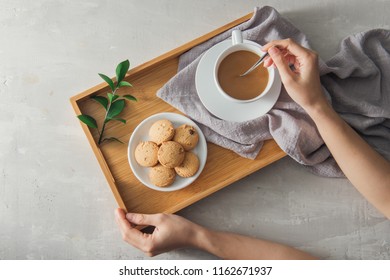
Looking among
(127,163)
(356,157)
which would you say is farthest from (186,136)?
(356,157)

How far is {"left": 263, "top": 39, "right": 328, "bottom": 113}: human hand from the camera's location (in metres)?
0.97

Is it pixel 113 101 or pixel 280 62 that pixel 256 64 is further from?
pixel 113 101

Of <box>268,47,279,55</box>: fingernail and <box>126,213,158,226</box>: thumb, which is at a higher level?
<box>268,47,279,55</box>: fingernail

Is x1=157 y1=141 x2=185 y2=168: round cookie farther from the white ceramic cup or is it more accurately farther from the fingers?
the fingers

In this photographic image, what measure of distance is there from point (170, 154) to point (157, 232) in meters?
0.20

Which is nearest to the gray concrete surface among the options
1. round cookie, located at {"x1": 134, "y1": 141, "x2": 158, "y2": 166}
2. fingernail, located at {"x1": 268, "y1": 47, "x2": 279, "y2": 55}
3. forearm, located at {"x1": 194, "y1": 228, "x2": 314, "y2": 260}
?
forearm, located at {"x1": 194, "y1": 228, "x2": 314, "y2": 260}

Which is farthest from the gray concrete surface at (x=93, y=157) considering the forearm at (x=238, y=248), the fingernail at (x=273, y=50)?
the fingernail at (x=273, y=50)

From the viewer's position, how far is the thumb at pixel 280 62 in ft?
3.18

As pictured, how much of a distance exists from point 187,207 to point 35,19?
0.73 m

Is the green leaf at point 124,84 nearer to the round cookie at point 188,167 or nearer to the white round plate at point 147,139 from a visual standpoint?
the white round plate at point 147,139

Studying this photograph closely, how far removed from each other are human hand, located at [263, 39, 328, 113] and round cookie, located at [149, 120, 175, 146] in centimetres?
32

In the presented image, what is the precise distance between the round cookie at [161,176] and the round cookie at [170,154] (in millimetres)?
17

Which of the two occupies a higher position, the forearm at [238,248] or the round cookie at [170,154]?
the round cookie at [170,154]
